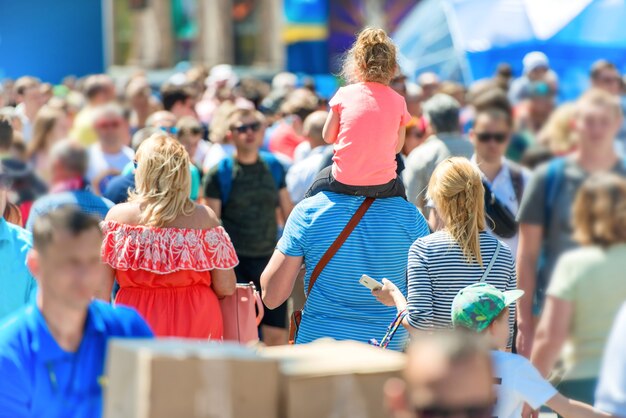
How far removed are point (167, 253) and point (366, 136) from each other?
40.5 inches

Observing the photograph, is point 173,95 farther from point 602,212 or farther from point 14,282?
point 602,212

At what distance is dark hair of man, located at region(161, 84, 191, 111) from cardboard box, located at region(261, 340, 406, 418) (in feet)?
23.4

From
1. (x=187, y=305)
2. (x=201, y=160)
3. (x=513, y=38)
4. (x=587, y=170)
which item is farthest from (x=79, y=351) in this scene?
(x=513, y=38)

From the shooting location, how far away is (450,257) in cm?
466

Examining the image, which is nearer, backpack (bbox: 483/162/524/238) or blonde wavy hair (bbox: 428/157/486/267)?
blonde wavy hair (bbox: 428/157/486/267)

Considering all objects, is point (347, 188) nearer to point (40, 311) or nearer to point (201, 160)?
point (40, 311)

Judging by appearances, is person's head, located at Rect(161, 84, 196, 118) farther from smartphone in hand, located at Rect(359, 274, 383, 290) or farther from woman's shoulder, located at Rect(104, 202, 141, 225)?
smartphone in hand, located at Rect(359, 274, 383, 290)

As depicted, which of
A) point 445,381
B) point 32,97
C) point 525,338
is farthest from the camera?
point 32,97

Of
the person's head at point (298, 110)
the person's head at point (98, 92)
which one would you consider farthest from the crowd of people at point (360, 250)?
the person's head at point (98, 92)

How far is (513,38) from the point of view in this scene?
15.2 m

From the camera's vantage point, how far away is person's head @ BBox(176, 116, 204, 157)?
27.1 feet

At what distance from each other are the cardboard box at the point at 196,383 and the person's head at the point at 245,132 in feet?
16.5

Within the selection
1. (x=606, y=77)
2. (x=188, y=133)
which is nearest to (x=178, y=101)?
(x=188, y=133)

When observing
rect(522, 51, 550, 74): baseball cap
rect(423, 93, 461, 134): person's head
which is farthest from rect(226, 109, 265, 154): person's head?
rect(522, 51, 550, 74): baseball cap
